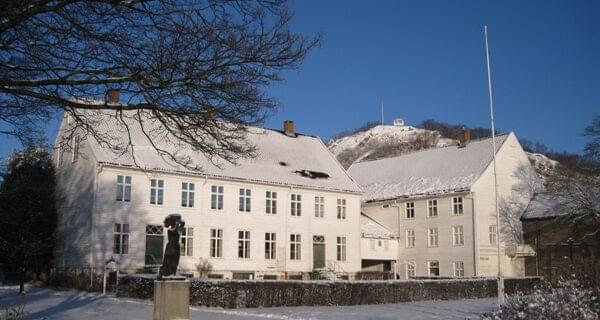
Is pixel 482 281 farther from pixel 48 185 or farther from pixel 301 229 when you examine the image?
pixel 48 185

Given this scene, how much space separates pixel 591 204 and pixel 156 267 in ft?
88.2

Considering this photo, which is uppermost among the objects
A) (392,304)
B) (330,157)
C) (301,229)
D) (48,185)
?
(330,157)

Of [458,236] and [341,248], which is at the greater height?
[458,236]

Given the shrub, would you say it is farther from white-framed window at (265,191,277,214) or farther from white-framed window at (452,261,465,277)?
white-framed window at (452,261,465,277)

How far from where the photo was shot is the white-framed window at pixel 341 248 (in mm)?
42469

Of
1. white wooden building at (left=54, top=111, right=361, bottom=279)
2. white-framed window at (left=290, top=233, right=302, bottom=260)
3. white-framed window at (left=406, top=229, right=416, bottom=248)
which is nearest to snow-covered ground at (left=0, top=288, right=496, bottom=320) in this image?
white wooden building at (left=54, top=111, right=361, bottom=279)

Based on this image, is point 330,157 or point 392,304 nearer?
point 392,304

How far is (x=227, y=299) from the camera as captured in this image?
80.3 ft

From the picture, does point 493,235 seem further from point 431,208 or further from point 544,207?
point 431,208

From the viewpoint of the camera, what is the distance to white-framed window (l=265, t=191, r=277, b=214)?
39875 millimetres

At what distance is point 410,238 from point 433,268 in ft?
9.32

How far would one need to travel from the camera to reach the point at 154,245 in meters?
34.8

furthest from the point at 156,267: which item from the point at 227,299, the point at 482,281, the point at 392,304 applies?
the point at 482,281

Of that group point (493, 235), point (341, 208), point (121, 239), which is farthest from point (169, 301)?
point (493, 235)
